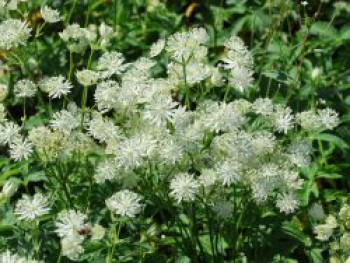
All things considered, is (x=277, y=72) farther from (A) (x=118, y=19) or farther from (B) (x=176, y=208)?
(A) (x=118, y=19)

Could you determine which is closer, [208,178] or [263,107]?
[208,178]

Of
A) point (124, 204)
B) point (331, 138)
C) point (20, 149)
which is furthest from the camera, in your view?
point (331, 138)

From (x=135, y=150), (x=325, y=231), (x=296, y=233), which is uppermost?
(x=135, y=150)

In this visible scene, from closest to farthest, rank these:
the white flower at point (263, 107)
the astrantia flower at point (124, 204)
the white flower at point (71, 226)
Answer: the white flower at point (71, 226), the astrantia flower at point (124, 204), the white flower at point (263, 107)

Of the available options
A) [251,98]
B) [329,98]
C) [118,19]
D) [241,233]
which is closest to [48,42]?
[118,19]

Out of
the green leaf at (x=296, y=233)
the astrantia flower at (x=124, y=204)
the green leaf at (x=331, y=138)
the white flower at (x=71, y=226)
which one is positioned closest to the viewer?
the white flower at (x=71, y=226)

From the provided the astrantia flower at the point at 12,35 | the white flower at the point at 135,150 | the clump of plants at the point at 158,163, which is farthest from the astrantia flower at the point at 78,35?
the white flower at the point at 135,150

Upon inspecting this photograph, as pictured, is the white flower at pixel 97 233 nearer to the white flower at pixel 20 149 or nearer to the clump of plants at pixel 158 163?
the clump of plants at pixel 158 163

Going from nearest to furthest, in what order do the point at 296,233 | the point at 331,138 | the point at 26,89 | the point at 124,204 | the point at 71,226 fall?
1. the point at 71,226
2. the point at 124,204
3. the point at 26,89
4. the point at 296,233
5. the point at 331,138

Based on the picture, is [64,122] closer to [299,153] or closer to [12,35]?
[12,35]

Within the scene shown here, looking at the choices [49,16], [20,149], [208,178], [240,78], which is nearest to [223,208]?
[208,178]
